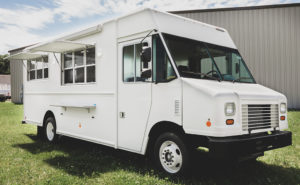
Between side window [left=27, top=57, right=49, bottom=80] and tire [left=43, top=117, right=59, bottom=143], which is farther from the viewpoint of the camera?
side window [left=27, top=57, right=49, bottom=80]

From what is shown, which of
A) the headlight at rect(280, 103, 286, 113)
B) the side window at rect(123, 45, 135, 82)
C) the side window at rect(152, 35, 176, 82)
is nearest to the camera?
the side window at rect(152, 35, 176, 82)

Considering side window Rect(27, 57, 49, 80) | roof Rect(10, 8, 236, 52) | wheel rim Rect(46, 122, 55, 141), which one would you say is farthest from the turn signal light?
side window Rect(27, 57, 49, 80)

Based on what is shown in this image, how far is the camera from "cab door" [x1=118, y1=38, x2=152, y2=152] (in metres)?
5.47

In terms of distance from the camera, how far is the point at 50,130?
8680 millimetres

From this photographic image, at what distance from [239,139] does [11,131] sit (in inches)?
365

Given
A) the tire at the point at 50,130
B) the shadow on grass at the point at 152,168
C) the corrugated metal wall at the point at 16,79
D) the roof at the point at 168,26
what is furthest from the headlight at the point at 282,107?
the corrugated metal wall at the point at 16,79

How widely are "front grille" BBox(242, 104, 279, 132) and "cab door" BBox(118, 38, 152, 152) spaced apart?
1.71 metres

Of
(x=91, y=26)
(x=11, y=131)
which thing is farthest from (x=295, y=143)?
(x=11, y=131)

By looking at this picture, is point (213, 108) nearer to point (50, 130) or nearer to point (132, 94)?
point (132, 94)

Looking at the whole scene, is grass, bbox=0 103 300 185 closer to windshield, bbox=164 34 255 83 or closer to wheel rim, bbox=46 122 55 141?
wheel rim, bbox=46 122 55 141

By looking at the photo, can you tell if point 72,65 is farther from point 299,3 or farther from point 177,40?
point 299,3

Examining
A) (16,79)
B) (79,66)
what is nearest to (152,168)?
(79,66)

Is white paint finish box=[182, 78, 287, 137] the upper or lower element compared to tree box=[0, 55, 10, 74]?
lower

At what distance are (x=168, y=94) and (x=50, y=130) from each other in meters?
4.97
